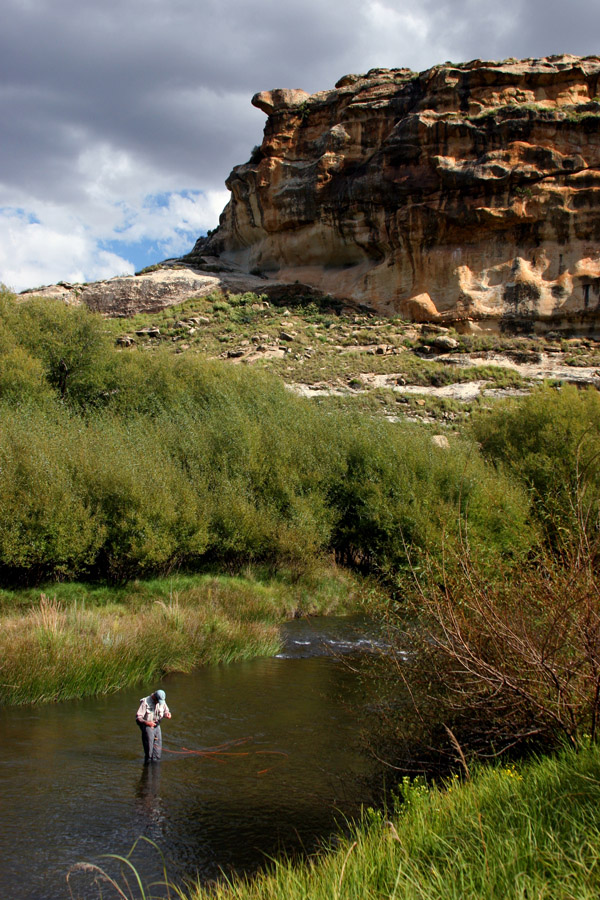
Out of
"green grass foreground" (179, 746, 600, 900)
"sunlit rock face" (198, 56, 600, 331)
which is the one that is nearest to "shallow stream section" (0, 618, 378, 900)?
"green grass foreground" (179, 746, 600, 900)

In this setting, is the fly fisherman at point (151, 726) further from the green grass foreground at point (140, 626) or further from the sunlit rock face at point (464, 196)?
the sunlit rock face at point (464, 196)

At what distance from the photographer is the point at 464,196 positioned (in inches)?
2023

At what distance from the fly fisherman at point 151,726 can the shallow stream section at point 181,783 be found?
224 millimetres

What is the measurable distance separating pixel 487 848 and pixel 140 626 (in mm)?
12482

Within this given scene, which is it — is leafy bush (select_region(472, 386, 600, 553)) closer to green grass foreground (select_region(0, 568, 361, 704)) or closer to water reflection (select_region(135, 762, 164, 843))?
green grass foreground (select_region(0, 568, 361, 704))

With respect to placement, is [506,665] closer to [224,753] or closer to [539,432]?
[224,753]

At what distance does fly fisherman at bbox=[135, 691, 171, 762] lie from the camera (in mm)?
9383

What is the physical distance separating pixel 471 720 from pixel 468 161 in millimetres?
52729

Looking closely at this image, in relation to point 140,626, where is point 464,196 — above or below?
above

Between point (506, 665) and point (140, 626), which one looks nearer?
point (506, 665)

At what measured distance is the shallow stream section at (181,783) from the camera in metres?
7.18

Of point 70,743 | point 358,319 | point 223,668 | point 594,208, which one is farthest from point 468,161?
point 70,743

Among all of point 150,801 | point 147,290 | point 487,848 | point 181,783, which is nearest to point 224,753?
point 181,783

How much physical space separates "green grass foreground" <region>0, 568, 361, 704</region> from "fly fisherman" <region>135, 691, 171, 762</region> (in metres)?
3.60
